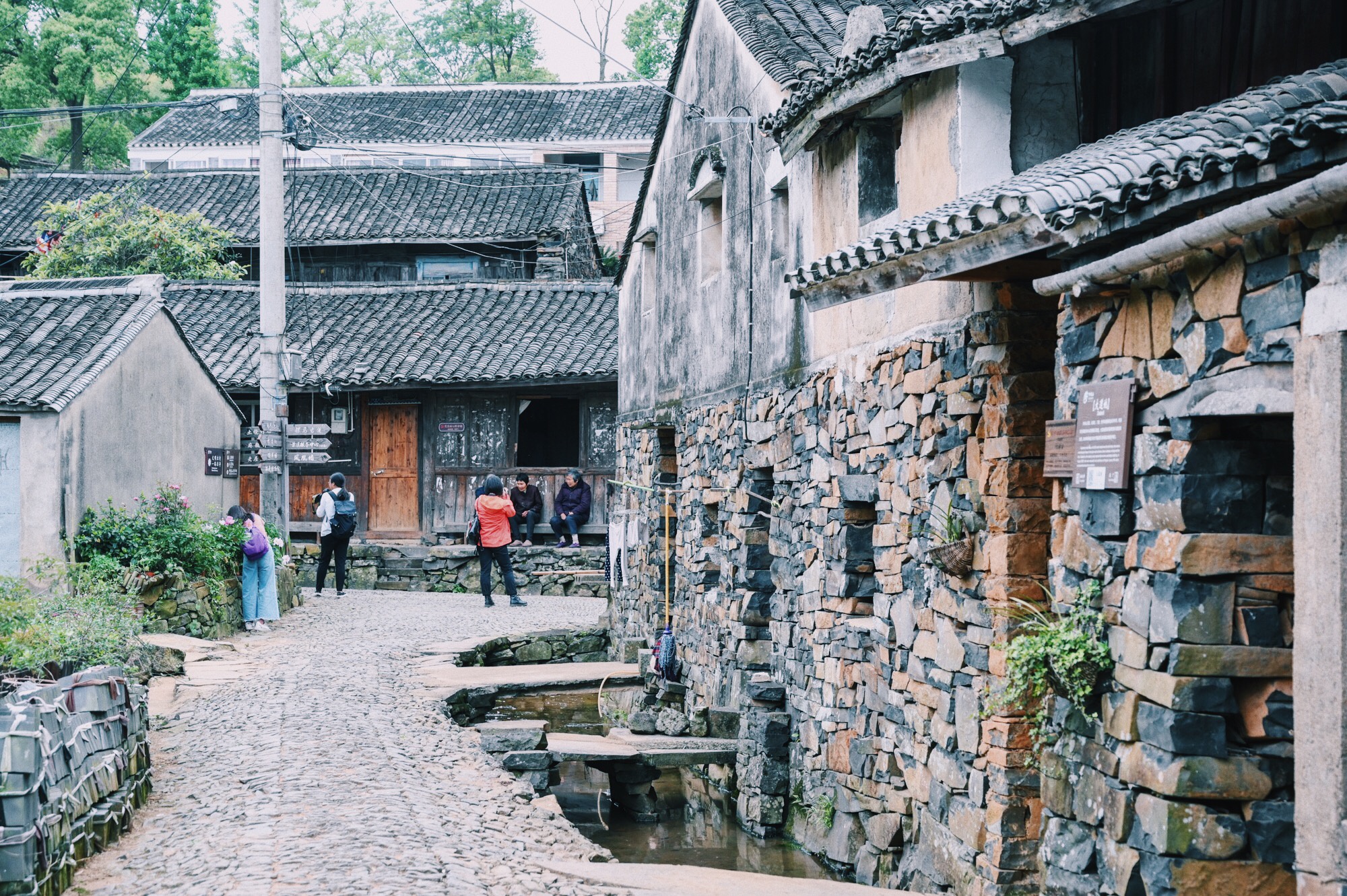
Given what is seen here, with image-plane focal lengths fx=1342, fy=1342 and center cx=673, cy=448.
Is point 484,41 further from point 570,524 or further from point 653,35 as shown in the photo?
point 570,524

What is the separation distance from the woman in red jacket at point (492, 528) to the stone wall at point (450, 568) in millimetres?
2837

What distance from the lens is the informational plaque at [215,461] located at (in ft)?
62.4

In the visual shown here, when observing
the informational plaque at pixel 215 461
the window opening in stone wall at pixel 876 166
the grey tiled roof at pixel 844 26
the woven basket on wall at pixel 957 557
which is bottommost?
the woven basket on wall at pixel 957 557

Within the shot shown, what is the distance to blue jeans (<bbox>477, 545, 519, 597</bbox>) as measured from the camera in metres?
18.9

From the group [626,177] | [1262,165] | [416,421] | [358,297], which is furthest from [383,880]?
[626,177]

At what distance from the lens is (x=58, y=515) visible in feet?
49.0

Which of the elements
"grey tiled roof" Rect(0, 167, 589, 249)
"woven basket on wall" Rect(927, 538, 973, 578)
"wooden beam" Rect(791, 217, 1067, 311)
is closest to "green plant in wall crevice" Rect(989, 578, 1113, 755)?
"woven basket on wall" Rect(927, 538, 973, 578)

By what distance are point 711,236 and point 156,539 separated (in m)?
7.27

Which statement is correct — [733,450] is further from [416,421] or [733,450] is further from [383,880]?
[416,421]

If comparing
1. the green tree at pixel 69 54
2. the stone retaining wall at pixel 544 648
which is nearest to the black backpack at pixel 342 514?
the stone retaining wall at pixel 544 648

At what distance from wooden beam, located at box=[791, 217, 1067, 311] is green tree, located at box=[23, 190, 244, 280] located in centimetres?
1938

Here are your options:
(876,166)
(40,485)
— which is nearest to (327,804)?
(876,166)

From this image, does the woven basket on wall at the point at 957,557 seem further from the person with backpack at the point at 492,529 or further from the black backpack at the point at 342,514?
the black backpack at the point at 342,514

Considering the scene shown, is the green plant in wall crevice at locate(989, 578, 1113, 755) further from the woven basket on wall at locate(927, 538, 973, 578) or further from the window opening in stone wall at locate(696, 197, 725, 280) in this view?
the window opening in stone wall at locate(696, 197, 725, 280)
